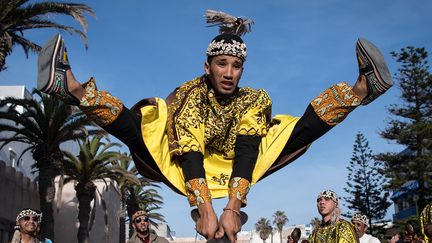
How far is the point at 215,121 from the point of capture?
443cm

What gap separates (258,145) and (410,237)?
16.8 feet

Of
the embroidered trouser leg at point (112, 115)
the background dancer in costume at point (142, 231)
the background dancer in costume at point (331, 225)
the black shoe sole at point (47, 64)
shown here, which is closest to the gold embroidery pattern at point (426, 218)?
the background dancer in costume at point (331, 225)

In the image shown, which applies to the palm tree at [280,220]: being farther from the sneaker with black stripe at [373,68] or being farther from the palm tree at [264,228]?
the sneaker with black stripe at [373,68]

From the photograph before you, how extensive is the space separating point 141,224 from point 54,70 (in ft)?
10.5

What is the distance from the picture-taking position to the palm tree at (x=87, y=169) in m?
24.6

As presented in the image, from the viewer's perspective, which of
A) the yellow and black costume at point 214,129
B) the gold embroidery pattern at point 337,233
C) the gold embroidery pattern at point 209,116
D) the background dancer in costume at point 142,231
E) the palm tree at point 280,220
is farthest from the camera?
the palm tree at point 280,220

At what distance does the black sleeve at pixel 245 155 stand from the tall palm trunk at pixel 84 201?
21.3 meters

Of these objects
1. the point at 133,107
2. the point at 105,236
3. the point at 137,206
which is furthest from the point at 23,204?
the point at 133,107

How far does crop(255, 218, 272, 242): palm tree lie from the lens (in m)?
86.8

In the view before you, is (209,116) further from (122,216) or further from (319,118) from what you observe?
(122,216)

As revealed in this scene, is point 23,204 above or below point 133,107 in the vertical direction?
above

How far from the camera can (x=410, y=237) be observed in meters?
8.61

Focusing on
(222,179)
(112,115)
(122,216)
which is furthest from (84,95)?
(122,216)

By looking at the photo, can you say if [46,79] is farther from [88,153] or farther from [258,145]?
[88,153]
